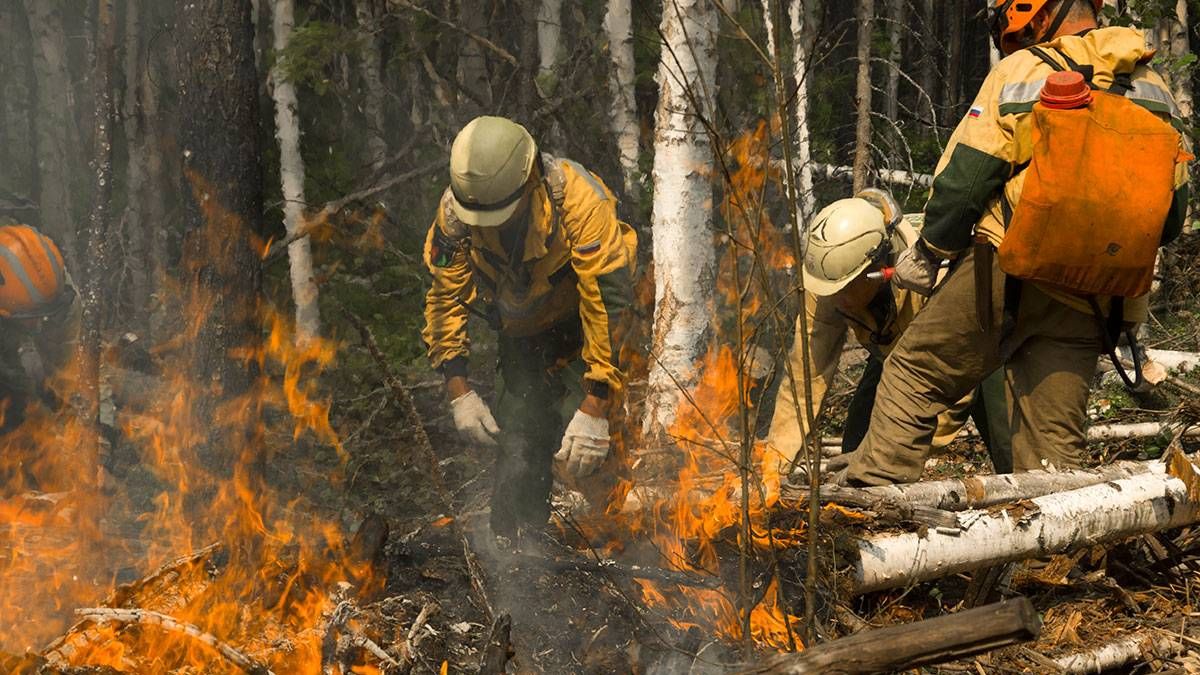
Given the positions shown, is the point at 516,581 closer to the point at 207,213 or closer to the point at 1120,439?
the point at 207,213

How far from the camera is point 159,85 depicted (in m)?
14.9

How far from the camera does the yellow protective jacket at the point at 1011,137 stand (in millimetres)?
4059

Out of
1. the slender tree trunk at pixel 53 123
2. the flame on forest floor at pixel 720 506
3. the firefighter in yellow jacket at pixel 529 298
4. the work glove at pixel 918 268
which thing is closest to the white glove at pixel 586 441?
the firefighter in yellow jacket at pixel 529 298

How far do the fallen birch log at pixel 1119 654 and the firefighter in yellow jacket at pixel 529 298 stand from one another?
8.07 ft

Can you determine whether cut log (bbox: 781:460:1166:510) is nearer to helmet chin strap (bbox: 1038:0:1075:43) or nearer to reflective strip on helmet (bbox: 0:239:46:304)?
helmet chin strap (bbox: 1038:0:1075:43)

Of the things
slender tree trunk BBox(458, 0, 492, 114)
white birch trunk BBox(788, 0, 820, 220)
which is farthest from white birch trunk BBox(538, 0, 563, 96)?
white birch trunk BBox(788, 0, 820, 220)

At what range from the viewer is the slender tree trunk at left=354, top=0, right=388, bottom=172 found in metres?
13.7

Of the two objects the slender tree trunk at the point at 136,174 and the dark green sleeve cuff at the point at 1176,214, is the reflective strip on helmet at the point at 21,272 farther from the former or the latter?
the slender tree trunk at the point at 136,174

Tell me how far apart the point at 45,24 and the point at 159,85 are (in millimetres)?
2497

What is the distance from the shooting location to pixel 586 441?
5617 millimetres

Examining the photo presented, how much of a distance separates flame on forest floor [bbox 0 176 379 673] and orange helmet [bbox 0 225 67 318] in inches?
25.1

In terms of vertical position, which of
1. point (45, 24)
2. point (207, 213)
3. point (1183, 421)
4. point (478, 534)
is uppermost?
point (45, 24)

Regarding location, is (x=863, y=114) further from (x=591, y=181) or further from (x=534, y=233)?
(x=534, y=233)

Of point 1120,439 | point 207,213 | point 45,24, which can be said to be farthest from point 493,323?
point 45,24
